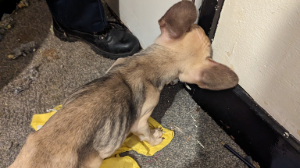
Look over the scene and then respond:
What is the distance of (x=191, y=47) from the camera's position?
1.26 m

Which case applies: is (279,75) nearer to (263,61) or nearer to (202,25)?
(263,61)

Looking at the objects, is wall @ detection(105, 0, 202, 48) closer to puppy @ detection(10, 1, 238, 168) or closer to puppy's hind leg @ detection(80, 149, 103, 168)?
puppy @ detection(10, 1, 238, 168)

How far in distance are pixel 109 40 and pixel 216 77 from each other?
131 centimetres

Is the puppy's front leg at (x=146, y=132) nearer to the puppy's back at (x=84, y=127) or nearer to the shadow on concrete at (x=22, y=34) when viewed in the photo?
the puppy's back at (x=84, y=127)

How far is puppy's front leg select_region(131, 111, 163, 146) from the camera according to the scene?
1360mm

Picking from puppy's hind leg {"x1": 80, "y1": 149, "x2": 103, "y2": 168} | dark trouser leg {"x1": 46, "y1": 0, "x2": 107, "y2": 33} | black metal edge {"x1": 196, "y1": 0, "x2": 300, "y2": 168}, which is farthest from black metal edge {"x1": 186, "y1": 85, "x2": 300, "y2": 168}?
dark trouser leg {"x1": 46, "y1": 0, "x2": 107, "y2": 33}

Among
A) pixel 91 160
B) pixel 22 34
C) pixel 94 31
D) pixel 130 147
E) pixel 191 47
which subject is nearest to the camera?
pixel 91 160

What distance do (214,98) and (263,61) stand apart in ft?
1.84

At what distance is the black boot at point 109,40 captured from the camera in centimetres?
213

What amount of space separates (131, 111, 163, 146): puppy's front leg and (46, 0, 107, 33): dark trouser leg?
1.16 metres

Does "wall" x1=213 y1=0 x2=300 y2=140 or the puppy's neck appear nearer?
"wall" x1=213 y1=0 x2=300 y2=140

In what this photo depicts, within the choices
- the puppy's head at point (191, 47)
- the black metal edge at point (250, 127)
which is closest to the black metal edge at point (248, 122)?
the black metal edge at point (250, 127)

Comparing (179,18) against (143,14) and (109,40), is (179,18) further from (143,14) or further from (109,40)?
(109,40)

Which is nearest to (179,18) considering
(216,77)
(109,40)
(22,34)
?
(216,77)
